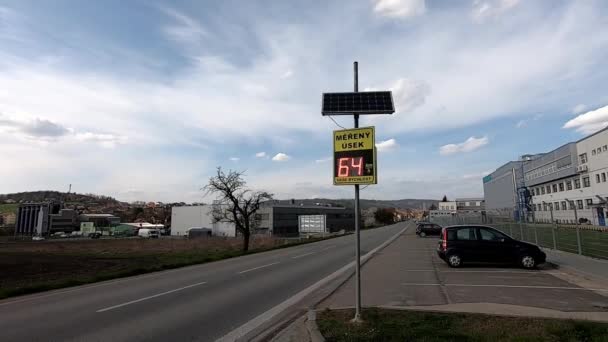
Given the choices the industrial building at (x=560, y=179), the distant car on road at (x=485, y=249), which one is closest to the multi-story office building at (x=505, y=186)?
the industrial building at (x=560, y=179)

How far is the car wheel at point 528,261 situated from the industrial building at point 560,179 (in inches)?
818

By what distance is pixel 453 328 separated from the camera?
6.29m

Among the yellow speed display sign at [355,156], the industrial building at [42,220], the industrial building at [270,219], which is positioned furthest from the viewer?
the industrial building at [42,220]

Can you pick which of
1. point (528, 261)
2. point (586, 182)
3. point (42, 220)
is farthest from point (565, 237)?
point (42, 220)

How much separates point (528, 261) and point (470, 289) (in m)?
5.95

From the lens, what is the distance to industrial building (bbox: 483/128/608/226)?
2306 inches

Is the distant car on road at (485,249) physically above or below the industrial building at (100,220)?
below

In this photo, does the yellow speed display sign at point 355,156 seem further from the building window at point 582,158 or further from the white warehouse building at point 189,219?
the white warehouse building at point 189,219

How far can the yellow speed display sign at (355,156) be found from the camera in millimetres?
7128

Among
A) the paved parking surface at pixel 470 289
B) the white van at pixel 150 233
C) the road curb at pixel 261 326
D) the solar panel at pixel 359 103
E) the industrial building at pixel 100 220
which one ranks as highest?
the solar panel at pixel 359 103

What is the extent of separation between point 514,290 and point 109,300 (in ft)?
34.9

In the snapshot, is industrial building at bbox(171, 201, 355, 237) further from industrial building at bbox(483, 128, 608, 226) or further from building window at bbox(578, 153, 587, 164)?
building window at bbox(578, 153, 587, 164)

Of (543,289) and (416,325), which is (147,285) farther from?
(543,289)

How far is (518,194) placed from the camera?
89.8 meters
